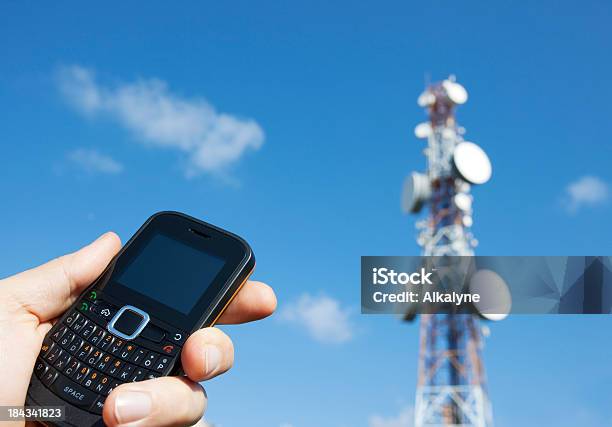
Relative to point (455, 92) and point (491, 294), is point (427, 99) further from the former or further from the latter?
point (491, 294)

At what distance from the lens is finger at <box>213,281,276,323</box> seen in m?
2.75

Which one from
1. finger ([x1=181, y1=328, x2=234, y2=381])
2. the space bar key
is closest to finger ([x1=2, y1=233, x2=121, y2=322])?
the space bar key

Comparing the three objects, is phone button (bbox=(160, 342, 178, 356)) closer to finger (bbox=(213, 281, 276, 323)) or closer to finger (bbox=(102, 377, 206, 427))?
finger (bbox=(102, 377, 206, 427))

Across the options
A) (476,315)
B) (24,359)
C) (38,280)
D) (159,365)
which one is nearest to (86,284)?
(38,280)

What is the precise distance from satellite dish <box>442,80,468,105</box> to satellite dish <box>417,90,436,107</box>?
15.3 inches

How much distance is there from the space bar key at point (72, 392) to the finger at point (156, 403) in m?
0.24

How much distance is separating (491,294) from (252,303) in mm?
9123

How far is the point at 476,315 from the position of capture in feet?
43.0

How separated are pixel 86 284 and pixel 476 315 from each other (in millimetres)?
11470

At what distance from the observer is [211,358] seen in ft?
7.32

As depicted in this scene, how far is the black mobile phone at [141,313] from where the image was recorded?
228 centimetres

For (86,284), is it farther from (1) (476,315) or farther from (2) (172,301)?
(1) (476,315)

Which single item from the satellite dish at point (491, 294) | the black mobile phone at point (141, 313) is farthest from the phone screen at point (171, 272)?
the satellite dish at point (491, 294)

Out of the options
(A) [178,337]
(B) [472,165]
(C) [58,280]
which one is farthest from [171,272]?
(B) [472,165]
